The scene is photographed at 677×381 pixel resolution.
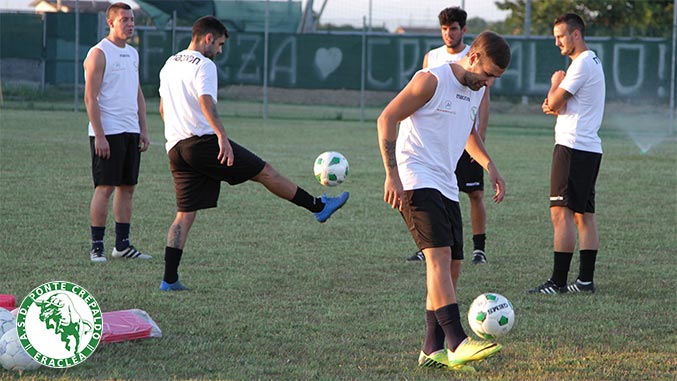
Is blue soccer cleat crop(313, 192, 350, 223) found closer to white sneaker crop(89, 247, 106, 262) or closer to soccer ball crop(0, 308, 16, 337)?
white sneaker crop(89, 247, 106, 262)

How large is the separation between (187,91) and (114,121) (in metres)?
1.52

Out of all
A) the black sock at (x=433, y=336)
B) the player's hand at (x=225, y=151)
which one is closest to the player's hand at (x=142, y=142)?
the player's hand at (x=225, y=151)

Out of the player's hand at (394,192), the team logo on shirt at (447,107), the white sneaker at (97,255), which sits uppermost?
the team logo on shirt at (447,107)

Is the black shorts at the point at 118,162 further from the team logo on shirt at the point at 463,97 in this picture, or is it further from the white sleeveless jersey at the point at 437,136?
the team logo on shirt at the point at 463,97

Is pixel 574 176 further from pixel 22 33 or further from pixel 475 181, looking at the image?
pixel 22 33

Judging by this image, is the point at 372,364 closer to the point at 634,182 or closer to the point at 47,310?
the point at 47,310

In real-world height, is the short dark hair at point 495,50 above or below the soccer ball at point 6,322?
above

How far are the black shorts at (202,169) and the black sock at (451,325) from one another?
227 cm

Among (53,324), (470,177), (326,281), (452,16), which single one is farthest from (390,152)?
(470,177)

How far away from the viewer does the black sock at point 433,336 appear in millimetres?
5125

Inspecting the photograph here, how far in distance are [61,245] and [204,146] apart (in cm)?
231

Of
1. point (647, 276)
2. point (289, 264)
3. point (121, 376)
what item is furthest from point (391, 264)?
point (121, 376)

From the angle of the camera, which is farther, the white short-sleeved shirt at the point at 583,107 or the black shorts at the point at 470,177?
the black shorts at the point at 470,177

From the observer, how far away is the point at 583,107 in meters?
7.07
